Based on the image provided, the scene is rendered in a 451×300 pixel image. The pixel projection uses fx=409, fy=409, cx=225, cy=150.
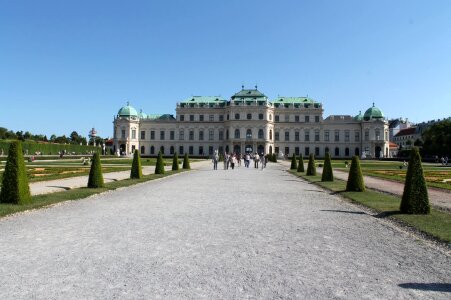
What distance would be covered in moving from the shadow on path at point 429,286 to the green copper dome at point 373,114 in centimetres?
9227

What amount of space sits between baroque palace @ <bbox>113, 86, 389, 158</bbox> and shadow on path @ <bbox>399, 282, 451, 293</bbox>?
8348 cm

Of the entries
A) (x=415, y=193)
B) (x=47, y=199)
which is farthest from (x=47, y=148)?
(x=415, y=193)

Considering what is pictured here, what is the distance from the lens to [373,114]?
9169 centimetres

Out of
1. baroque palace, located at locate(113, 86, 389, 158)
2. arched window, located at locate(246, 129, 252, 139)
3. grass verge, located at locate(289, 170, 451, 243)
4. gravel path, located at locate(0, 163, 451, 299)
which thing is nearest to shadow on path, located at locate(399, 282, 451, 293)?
gravel path, located at locate(0, 163, 451, 299)

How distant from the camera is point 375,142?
295 feet

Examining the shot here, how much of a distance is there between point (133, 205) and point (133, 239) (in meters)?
4.57

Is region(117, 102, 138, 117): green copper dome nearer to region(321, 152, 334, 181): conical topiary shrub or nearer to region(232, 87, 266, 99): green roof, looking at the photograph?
region(232, 87, 266, 99): green roof

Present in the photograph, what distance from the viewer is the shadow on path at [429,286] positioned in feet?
15.2

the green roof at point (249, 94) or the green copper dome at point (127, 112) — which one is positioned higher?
the green roof at point (249, 94)

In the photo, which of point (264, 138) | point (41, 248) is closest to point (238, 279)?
point (41, 248)

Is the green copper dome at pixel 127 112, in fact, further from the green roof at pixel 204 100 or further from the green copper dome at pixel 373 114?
the green copper dome at pixel 373 114

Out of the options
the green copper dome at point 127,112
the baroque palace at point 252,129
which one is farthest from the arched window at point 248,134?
the green copper dome at point 127,112

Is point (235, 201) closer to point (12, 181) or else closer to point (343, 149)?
point (12, 181)

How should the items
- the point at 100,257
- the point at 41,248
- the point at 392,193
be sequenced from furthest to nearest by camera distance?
1. the point at 392,193
2. the point at 41,248
3. the point at 100,257
